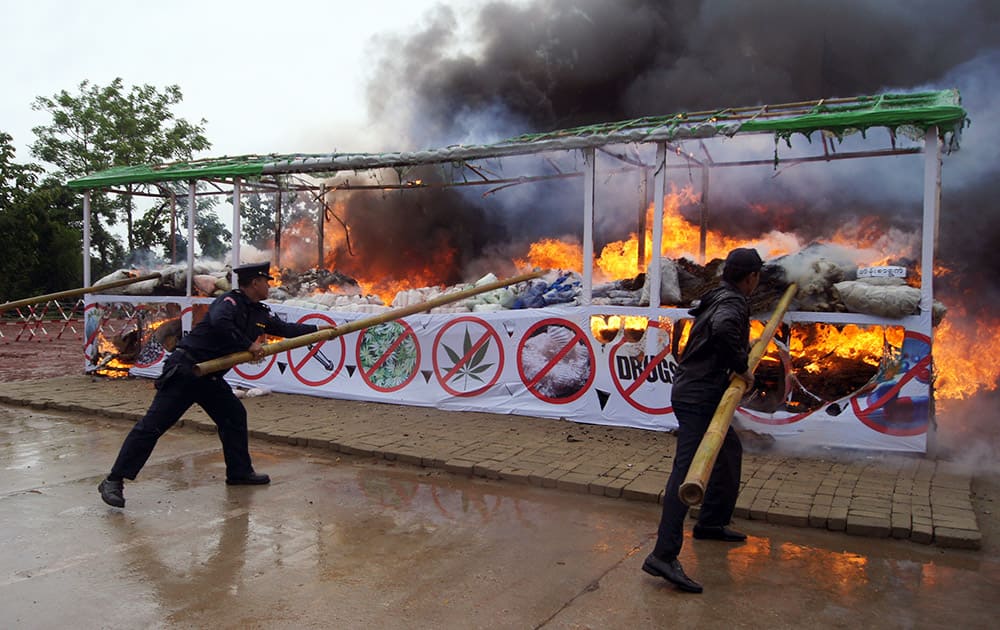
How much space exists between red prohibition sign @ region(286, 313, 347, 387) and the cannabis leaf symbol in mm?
1682

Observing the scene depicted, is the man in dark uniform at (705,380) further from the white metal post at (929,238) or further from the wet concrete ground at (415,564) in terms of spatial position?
the white metal post at (929,238)

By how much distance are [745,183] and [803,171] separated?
1097 mm

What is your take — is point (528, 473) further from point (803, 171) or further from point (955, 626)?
point (803, 171)

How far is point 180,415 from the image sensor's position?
18.3 ft

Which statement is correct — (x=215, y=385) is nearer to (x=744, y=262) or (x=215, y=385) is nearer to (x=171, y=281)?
(x=744, y=262)

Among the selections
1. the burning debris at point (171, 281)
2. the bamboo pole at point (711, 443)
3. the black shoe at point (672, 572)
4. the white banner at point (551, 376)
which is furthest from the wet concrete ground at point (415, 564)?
the burning debris at point (171, 281)

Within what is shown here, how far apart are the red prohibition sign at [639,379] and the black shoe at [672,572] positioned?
12.0ft

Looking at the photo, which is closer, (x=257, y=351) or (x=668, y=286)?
(x=257, y=351)

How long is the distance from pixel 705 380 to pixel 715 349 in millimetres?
192

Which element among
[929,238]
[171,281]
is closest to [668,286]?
[929,238]

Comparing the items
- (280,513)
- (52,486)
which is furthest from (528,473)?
(52,486)

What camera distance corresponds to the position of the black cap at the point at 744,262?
430cm

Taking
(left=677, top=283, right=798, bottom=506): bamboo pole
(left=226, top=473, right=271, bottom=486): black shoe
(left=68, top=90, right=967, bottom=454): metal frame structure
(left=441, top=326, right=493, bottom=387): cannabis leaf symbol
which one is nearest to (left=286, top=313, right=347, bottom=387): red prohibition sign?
(left=441, top=326, right=493, bottom=387): cannabis leaf symbol

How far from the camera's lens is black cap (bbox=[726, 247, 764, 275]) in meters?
4.30
